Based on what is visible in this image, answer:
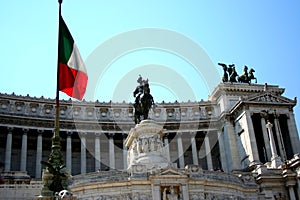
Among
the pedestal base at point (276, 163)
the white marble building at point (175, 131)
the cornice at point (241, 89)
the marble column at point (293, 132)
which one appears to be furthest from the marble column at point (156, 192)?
the cornice at point (241, 89)

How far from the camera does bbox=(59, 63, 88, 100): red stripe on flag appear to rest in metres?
21.1

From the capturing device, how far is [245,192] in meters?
35.3

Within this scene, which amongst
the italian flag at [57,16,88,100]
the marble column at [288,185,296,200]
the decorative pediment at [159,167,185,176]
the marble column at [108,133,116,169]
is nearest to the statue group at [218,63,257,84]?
the marble column at [108,133,116,169]

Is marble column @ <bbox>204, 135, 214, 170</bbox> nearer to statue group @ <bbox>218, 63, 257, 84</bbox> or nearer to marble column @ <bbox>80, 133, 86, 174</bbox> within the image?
statue group @ <bbox>218, 63, 257, 84</bbox>

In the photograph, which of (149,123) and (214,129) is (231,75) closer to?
(214,129)

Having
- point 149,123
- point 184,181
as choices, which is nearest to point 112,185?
point 184,181

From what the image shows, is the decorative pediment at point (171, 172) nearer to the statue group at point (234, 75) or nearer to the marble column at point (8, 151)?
the marble column at point (8, 151)

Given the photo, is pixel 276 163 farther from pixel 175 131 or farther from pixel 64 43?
pixel 64 43

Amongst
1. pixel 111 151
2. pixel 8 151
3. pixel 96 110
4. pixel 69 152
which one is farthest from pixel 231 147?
pixel 8 151

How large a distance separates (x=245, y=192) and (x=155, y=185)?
9.38 m

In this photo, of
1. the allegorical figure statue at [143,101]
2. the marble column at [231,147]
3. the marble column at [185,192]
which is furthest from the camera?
the marble column at [231,147]

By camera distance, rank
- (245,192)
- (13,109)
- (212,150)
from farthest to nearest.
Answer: (212,150) < (13,109) < (245,192)

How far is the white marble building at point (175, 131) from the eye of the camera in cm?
6250

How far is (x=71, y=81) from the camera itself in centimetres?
2152
